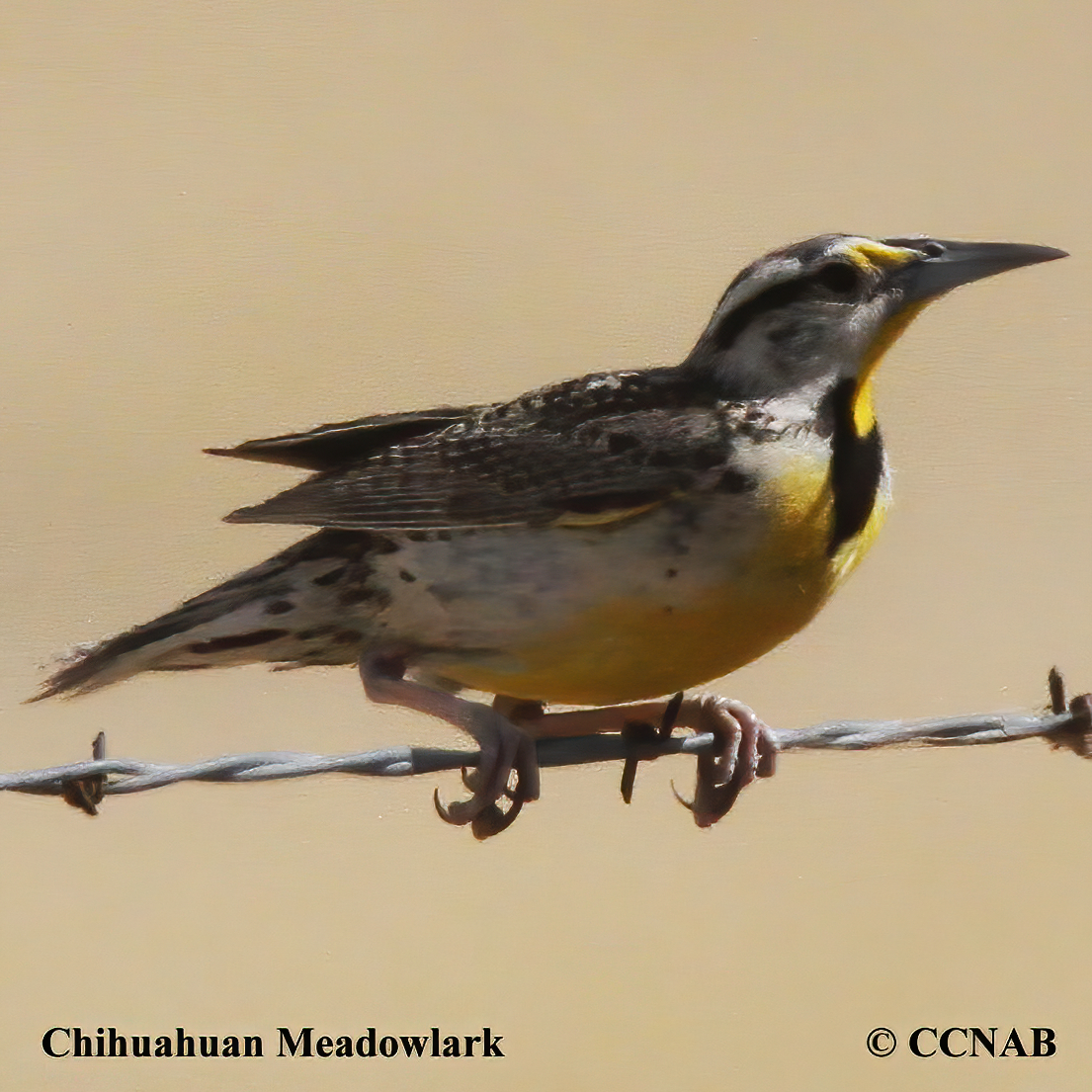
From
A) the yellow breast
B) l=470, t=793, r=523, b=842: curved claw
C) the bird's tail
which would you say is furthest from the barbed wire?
the bird's tail

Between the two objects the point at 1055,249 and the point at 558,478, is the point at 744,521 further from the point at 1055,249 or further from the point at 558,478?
the point at 1055,249

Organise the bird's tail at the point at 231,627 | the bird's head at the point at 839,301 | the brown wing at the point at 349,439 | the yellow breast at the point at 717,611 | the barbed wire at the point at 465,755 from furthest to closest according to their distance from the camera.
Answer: the bird's tail at the point at 231,627 < the brown wing at the point at 349,439 < the bird's head at the point at 839,301 < the yellow breast at the point at 717,611 < the barbed wire at the point at 465,755

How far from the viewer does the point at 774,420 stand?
3.04 m

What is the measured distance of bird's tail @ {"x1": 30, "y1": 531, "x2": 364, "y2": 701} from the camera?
11.0 ft

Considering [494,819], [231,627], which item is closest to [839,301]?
[494,819]

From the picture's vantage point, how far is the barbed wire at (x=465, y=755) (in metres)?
2.72

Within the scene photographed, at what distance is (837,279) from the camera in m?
3.14

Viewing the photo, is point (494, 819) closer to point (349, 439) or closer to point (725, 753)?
point (725, 753)

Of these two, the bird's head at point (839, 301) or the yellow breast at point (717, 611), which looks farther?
the bird's head at point (839, 301)

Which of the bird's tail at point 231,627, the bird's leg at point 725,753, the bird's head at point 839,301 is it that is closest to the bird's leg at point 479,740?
the bird's tail at point 231,627

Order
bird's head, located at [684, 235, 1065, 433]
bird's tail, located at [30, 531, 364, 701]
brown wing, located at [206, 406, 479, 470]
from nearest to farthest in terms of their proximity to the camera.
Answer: bird's head, located at [684, 235, 1065, 433], brown wing, located at [206, 406, 479, 470], bird's tail, located at [30, 531, 364, 701]

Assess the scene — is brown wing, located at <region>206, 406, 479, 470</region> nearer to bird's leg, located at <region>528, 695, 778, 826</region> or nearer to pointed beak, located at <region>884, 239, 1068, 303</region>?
bird's leg, located at <region>528, 695, 778, 826</region>

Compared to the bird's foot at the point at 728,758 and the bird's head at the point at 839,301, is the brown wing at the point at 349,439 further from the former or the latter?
the bird's foot at the point at 728,758

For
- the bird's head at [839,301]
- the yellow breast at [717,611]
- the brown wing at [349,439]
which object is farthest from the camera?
the brown wing at [349,439]
